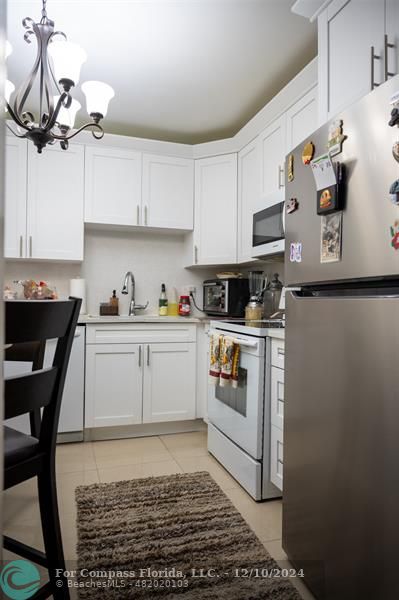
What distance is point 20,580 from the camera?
4.77ft

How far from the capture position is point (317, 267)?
4.37 ft

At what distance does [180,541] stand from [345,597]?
74cm

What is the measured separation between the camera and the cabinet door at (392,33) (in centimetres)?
130

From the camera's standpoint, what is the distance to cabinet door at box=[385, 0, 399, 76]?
1.30 metres

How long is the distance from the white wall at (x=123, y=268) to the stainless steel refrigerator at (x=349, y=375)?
1827 mm

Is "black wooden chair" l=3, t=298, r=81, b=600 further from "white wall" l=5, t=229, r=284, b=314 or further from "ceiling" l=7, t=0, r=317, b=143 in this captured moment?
"white wall" l=5, t=229, r=284, b=314

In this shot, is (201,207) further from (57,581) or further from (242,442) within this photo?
(57,581)

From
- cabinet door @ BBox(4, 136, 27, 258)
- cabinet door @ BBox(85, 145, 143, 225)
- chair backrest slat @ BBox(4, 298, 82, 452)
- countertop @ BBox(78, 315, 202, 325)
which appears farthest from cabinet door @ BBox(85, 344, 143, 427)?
chair backrest slat @ BBox(4, 298, 82, 452)

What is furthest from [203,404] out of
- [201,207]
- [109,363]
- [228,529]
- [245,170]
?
[245,170]

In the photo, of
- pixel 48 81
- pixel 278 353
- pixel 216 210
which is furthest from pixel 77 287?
pixel 278 353

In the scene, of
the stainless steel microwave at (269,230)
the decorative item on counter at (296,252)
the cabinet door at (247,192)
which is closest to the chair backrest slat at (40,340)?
the decorative item on counter at (296,252)

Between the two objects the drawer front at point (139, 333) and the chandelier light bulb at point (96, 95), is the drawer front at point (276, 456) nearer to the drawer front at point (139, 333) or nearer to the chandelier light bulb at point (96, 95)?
the drawer front at point (139, 333)

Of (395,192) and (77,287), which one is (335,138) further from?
(77,287)

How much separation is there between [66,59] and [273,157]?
1.43m
